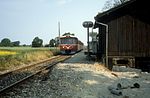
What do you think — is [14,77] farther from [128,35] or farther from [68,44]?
[68,44]

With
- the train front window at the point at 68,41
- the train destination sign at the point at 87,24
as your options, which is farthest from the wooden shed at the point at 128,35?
the train front window at the point at 68,41

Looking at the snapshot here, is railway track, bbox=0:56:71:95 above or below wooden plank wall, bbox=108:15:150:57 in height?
below

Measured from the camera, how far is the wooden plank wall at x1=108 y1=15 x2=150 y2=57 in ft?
74.7

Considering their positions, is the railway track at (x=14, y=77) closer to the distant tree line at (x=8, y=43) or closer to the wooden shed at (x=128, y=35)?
the wooden shed at (x=128, y=35)

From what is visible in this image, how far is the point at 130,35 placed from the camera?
75.0ft

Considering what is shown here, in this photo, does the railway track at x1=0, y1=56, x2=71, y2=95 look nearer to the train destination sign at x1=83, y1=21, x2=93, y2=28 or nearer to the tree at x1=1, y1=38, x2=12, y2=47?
the train destination sign at x1=83, y1=21, x2=93, y2=28

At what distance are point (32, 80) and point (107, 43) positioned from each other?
8212 mm

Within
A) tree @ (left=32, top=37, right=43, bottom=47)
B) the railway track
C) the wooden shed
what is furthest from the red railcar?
tree @ (left=32, top=37, right=43, bottom=47)

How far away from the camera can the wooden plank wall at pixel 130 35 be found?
2278 cm

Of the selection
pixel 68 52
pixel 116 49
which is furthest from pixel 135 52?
pixel 68 52

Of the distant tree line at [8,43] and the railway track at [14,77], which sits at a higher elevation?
the distant tree line at [8,43]

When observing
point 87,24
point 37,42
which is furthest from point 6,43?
point 87,24

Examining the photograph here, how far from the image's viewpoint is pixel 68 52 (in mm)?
48625

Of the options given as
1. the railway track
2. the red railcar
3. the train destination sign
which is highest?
the train destination sign
